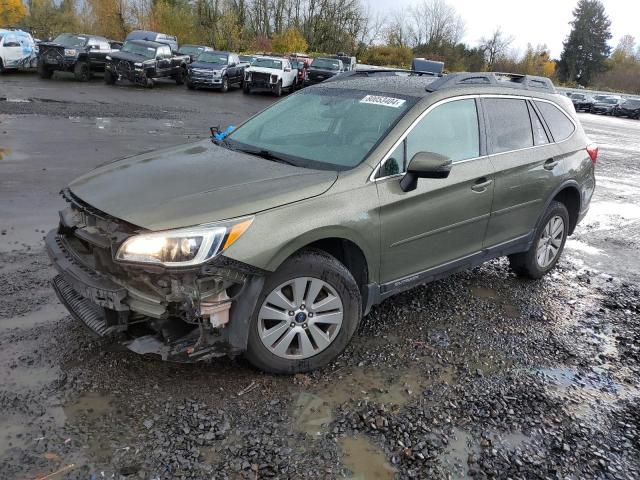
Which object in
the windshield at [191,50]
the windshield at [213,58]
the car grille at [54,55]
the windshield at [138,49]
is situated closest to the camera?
the car grille at [54,55]

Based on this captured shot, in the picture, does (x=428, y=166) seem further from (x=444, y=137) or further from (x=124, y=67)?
(x=124, y=67)

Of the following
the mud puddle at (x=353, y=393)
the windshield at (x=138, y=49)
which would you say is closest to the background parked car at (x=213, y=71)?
the windshield at (x=138, y=49)

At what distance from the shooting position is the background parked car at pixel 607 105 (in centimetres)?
4422

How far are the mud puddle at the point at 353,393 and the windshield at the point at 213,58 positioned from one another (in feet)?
79.4

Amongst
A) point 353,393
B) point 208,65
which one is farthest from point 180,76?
point 353,393

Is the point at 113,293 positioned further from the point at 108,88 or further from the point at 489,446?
the point at 108,88

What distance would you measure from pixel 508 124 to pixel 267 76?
21.6 m

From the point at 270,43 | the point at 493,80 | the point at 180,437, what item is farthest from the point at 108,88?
the point at 270,43

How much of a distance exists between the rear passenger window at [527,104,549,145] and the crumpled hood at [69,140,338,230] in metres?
2.40

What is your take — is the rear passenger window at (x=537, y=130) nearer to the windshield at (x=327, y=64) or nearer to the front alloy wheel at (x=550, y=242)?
the front alloy wheel at (x=550, y=242)

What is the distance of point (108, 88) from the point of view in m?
21.6

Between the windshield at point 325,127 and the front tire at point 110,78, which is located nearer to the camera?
the windshield at point 325,127

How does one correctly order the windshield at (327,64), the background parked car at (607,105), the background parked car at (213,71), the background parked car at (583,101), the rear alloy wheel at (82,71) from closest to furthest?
the rear alloy wheel at (82,71) < the background parked car at (213,71) < the windshield at (327,64) < the background parked car at (607,105) < the background parked car at (583,101)

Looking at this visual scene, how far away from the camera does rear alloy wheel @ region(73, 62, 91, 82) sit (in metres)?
23.0
